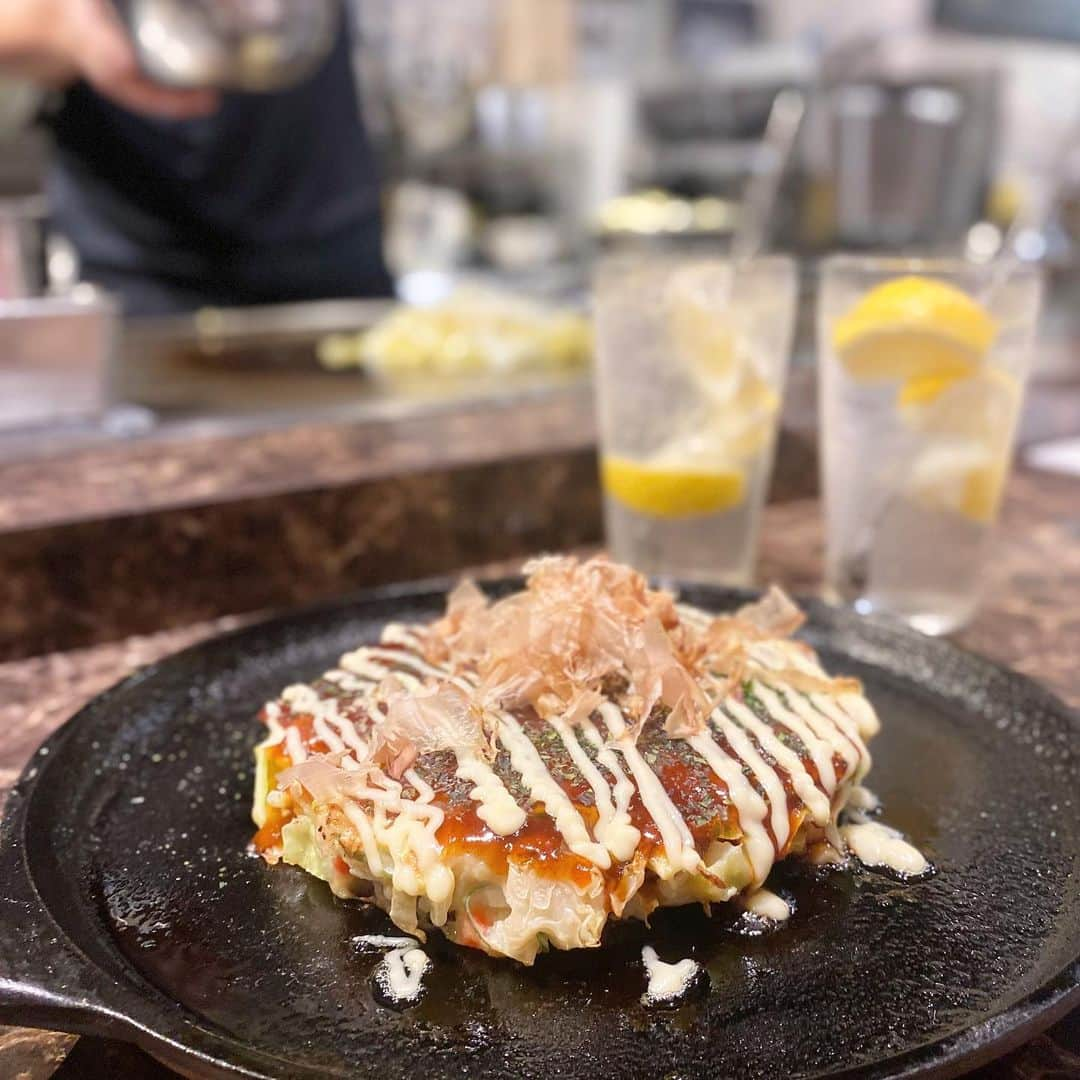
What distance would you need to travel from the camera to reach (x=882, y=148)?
379 cm

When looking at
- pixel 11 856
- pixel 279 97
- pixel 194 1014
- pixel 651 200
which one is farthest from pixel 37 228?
pixel 651 200

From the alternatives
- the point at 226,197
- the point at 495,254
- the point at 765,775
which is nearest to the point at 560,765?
the point at 765,775

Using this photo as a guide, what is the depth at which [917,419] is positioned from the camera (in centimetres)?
131

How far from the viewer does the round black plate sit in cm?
64

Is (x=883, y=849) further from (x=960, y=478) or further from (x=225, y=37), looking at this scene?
(x=225, y=37)

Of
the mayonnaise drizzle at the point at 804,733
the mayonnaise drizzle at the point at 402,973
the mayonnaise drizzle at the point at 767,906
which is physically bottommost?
the mayonnaise drizzle at the point at 767,906

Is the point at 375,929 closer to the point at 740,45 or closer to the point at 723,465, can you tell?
the point at 723,465

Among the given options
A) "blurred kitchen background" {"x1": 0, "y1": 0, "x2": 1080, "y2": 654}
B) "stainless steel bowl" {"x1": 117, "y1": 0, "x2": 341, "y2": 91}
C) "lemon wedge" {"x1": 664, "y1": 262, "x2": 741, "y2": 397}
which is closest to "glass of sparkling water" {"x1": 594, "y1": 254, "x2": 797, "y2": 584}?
"lemon wedge" {"x1": 664, "y1": 262, "x2": 741, "y2": 397}

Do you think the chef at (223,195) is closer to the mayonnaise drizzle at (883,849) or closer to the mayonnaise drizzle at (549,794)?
the mayonnaise drizzle at (549,794)

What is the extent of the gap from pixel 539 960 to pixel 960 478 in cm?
85

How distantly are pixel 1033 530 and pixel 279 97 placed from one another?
9.32 ft

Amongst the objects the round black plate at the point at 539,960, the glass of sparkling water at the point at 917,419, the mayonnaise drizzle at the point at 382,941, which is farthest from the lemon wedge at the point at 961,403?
the mayonnaise drizzle at the point at 382,941

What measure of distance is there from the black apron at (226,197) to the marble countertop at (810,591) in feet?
7.93

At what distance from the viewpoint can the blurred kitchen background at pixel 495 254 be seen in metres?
1.63
